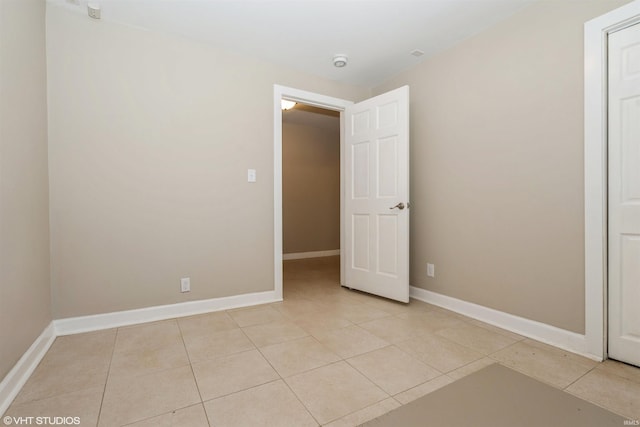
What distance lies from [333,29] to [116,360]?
278 centimetres

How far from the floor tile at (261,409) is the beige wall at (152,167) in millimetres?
1360

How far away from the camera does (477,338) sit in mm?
2064

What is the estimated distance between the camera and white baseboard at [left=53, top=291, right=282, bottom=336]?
7.02ft

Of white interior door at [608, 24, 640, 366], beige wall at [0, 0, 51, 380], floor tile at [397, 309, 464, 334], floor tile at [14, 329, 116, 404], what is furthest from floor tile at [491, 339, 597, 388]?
beige wall at [0, 0, 51, 380]

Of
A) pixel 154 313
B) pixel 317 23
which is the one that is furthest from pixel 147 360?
pixel 317 23

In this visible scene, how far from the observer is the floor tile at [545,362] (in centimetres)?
159

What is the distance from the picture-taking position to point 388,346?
76.0 inches

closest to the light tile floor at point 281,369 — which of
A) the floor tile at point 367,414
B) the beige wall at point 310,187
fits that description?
Result: the floor tile at point 367,414

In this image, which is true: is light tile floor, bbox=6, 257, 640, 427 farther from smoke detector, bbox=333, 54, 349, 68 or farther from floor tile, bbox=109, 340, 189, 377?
smoke detector, bbox=333, 54, 349, 68

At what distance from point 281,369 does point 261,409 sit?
1.09ft

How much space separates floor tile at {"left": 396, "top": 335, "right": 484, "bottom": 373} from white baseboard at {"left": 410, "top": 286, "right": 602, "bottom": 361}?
1.79 feet

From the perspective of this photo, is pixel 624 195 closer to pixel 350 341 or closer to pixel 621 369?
pixel 621 369

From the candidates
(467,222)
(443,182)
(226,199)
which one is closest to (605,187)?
(467,222)

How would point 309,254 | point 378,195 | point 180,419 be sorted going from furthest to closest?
point 309,254
point 378,195
point 180,419
